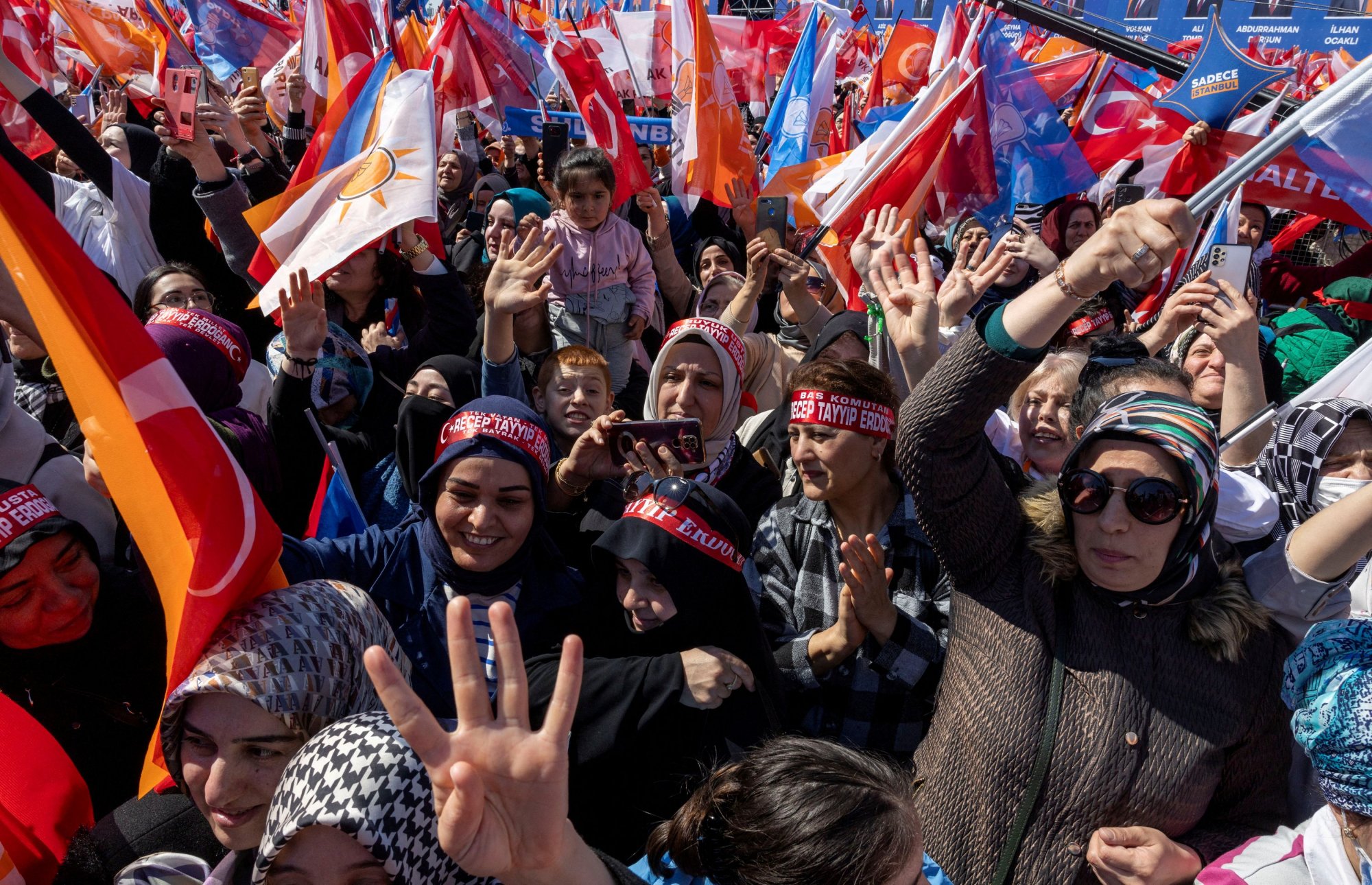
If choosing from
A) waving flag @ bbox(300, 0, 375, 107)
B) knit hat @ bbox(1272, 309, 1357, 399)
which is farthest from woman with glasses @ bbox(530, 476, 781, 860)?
waving flag @ bbox(300, 0, 375, 107)

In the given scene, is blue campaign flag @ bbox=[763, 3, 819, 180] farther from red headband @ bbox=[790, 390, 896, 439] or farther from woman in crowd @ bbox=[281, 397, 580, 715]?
woman in crowd @ bbox=[281, 397, 580, 715]

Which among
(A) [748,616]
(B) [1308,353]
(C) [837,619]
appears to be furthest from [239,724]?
(B) [1308,353]

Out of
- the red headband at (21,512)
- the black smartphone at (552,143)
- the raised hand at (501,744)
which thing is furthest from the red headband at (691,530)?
the black smartphone at (552,143)

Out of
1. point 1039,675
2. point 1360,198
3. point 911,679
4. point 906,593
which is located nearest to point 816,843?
point 1039,675

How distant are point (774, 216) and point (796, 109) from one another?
195 cm

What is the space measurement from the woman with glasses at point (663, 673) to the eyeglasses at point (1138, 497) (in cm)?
A: 76

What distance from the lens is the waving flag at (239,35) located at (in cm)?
779

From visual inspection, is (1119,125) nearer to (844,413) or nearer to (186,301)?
(844,413)

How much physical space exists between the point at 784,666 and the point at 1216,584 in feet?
3.24

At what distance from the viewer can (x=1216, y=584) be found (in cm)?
193

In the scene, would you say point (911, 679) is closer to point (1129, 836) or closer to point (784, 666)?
point (784, 666)

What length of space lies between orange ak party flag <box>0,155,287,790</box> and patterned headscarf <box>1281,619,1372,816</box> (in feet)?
5.83

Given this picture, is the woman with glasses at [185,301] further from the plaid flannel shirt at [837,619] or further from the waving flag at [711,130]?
the waving flag at [711,130]

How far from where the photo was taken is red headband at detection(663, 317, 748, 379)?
138 inches
